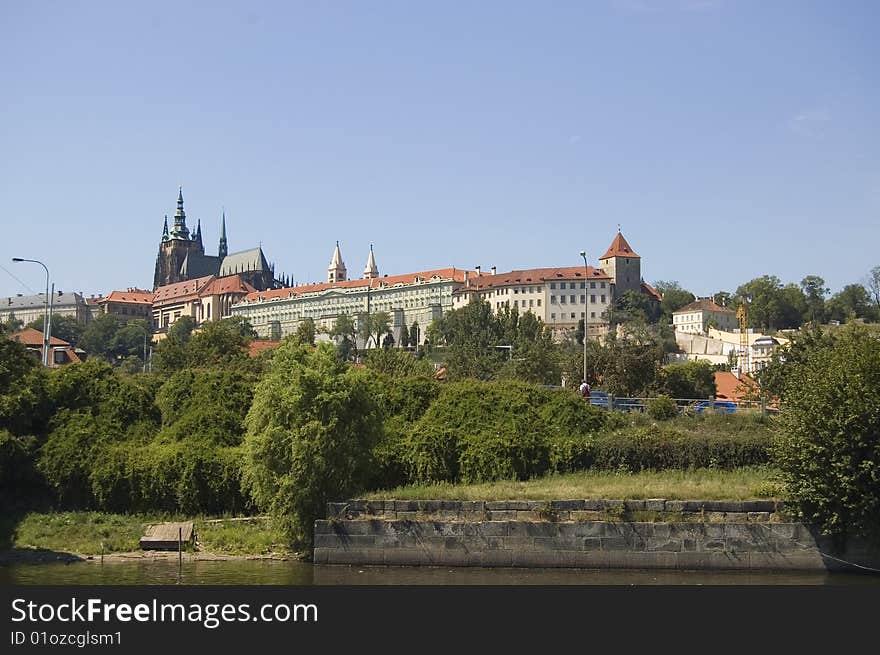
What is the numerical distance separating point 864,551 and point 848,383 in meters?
4.32

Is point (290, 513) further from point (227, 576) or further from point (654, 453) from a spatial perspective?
point (654, 453)

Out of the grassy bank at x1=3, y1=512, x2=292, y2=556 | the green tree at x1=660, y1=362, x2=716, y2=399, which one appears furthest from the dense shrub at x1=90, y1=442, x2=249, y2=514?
the green tree at x1=660, y1=362, x2=716, y2=399

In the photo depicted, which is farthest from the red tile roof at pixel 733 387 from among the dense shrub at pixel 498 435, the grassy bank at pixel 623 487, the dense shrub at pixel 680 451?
the grassy bank at pixel 623 487

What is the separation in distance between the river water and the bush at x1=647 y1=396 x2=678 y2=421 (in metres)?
15.2

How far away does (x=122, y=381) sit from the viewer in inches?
1688

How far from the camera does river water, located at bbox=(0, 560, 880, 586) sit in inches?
1063

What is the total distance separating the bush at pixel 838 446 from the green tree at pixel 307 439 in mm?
11691

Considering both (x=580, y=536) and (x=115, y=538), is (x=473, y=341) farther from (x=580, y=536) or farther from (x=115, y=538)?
(x=580, y=536)

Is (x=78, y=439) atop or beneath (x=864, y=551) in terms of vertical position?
atop

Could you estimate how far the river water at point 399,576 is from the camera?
88.6 feet

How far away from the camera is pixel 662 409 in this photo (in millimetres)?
42969

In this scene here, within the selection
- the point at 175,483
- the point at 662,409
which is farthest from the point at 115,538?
the point at 662,409

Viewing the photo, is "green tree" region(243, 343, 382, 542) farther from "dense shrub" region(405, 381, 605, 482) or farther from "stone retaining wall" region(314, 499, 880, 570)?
"dense shrub" region(405, 381, 605, 482)
